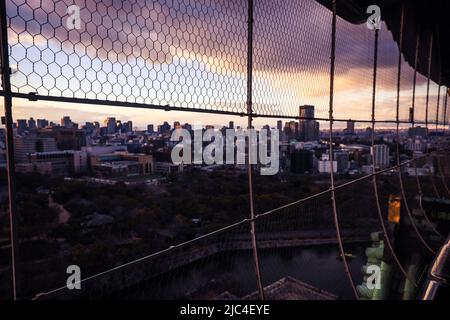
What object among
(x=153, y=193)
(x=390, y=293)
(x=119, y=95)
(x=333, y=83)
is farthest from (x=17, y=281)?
(x=153, y=193)

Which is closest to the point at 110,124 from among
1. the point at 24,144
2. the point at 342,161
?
the point at 24,144

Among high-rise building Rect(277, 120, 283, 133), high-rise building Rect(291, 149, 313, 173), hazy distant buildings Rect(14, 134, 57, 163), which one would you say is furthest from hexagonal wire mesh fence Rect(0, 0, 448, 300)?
high-rise building Rect(291, 149, 313, 173)

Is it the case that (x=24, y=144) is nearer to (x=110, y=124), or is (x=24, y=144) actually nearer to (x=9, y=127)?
(x=110, y=124)

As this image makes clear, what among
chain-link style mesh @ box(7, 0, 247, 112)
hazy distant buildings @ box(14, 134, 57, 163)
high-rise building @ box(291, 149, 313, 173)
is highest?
chain-link style mesh @ box(7, 0, 247, 112)

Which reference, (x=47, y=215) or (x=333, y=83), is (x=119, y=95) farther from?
(x=47, y=215)

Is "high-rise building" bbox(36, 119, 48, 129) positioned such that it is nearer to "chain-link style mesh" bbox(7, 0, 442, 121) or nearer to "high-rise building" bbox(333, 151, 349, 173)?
"chain-link style mesh" bbox(7, 0, 442, 121)

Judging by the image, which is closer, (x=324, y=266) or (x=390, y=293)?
(x=390, y=293)
